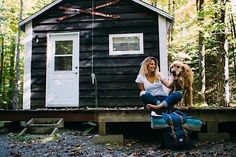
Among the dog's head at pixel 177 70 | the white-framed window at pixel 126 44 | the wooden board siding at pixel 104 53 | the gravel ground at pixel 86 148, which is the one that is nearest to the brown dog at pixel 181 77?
the dog's head at pixel 177 70

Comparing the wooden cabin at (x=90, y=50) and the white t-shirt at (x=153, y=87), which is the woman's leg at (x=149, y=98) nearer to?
the white t-shirt at (x=153, y=87)

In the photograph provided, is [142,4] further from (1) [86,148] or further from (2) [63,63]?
(1) [86,148]

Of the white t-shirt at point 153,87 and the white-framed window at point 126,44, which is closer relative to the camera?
the white t-shirt at point 153,87

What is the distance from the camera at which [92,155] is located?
15.1 ft

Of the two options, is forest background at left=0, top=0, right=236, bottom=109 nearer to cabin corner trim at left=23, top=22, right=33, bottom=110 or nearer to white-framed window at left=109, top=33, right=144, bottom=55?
cabin corner trim at left=23, top=22, right=33, bottom=110

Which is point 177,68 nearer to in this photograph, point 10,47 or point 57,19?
point 57,19

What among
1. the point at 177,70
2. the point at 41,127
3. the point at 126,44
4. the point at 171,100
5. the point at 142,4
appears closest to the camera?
the point at 171,100

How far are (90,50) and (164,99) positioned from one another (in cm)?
460

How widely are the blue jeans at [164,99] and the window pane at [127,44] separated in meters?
4.11

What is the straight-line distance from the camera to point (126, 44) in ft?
29.8

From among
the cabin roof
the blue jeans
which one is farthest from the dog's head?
the cabin roof

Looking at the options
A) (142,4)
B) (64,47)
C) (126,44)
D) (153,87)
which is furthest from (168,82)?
(64,47)

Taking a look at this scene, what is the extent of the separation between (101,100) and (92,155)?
176 inches

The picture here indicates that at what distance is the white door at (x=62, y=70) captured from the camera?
362 inches
